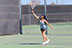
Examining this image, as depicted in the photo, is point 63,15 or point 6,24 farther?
point 63,15

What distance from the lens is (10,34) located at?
20.9 meters

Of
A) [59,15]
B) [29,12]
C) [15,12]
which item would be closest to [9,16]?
[15,12]

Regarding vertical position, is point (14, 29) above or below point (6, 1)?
below

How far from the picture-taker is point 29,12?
39000 mm

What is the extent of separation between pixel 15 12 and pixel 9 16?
0.59 metres

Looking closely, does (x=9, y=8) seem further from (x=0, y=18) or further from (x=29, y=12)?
(x=29, y=12)

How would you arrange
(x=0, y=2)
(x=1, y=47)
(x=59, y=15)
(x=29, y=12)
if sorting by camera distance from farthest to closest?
(x=59, y=15) < (x=29, y=12) < (x=0, y=2) < (x=1, y=47)

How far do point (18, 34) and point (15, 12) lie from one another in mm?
1785

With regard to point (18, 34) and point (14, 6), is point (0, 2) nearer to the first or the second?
point (14, 6)

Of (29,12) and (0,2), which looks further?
(29,12)

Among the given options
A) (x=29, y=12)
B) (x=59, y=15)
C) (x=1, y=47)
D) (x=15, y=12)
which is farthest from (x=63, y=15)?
(x=1, y=47)

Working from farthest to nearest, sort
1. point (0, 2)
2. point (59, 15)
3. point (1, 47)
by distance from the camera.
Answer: point (59, 15) → point (0, 2) → point (1, 47)

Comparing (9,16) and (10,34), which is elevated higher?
(9,16)

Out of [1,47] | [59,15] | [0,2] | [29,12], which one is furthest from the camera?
[59,15]
